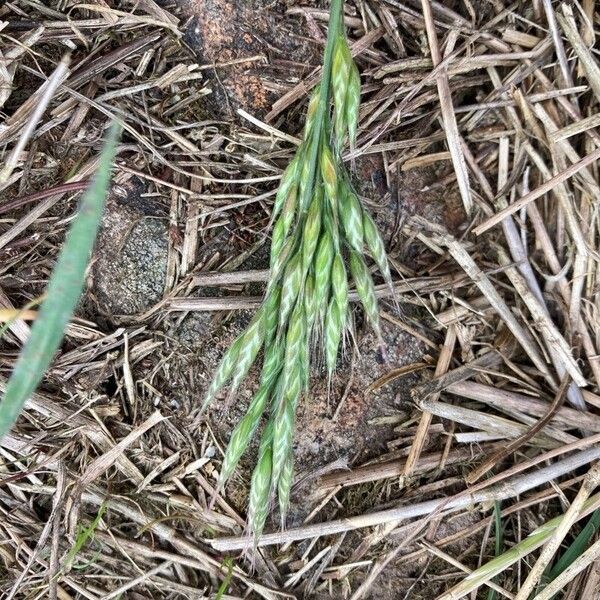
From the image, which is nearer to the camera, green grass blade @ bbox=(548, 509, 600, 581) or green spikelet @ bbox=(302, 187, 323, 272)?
green spikelet @ bbox=(302, 187, 323, 272)

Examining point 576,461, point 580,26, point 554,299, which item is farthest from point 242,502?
point 580,26

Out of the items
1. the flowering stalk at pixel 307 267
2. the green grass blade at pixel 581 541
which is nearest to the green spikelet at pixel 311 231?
the flowering stalk at pixel 307 267

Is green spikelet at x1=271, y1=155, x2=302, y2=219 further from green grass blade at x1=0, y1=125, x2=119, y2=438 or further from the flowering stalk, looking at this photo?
green grass blade at x1=0, y1=125, x2=119, y2=438

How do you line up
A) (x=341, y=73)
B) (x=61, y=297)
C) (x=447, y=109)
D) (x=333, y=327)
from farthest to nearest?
(x=447, y=109) → (x=333, y=327) → (x=341, y=73) → (x=61, y=297)

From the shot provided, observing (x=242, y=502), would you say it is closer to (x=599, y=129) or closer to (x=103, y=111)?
(x=103, y=111)

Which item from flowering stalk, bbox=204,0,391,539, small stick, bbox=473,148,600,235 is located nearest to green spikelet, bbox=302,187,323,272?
flowering stalk, bbox=204,0,391,539

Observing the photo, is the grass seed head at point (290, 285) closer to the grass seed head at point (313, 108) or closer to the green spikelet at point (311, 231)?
the green spikelet at point (311, 231)

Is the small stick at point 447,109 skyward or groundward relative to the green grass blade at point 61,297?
groundward

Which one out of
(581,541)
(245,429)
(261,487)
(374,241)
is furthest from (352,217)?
(581,541)

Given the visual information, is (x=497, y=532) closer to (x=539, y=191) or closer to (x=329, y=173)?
(x=539, y=191)
